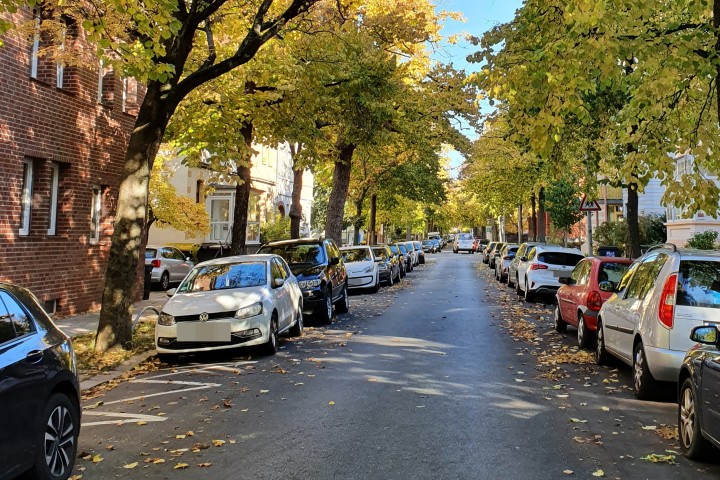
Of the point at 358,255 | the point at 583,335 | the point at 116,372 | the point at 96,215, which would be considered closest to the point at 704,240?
the point at 358,255

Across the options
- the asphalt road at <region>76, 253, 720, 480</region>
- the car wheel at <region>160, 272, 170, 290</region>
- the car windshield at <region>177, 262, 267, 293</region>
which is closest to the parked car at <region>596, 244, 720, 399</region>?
the asphalt road at <region>76, 253, 720, 480</region>

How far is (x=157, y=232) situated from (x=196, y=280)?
22073mm

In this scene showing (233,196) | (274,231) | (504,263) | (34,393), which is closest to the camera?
(34,393)

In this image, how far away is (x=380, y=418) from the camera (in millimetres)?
6281

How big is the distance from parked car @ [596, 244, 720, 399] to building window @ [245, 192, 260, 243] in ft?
93.4

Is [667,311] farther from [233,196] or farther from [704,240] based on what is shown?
[233,196]

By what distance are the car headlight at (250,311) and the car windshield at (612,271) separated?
17.8 feet

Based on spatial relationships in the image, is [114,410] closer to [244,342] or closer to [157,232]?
[244,342]

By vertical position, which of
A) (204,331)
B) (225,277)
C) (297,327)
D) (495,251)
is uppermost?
(495,251)

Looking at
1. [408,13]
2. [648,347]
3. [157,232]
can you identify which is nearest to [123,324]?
[648,347]

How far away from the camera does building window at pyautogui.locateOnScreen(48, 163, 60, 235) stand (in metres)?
14.3

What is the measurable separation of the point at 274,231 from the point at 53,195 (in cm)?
1938

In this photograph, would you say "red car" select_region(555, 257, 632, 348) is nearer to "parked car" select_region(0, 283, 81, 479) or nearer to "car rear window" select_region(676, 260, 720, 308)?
"car rear window" select_region(676, 260, 720, 308)

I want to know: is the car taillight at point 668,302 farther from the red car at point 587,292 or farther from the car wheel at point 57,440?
the car wheel at point 57,440
